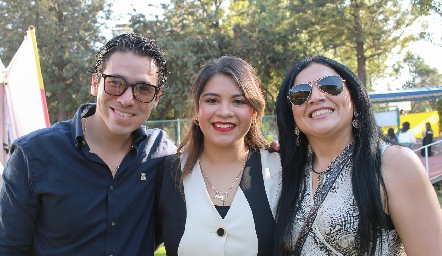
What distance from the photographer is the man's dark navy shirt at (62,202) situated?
239cm

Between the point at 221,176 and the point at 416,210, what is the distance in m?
1.23

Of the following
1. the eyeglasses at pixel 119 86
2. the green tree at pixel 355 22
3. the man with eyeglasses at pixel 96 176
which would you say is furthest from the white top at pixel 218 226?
the green tree at pixel 355 22

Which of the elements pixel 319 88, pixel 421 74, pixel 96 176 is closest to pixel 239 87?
pixel 319 88

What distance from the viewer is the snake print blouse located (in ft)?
7.36

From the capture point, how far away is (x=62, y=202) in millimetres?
2402

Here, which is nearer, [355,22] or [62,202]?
[62,202]

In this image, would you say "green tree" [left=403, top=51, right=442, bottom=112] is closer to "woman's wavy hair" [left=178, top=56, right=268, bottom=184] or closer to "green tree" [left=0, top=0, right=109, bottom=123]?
"green tree" [left=0, top=0, right=109, bottom=123]

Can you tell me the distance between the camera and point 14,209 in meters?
2.38

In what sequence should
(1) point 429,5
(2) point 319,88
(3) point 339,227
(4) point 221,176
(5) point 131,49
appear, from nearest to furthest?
(3) point 339,227 → (2) point 319,88 → (5) point 131,49 → (4) point 221,176 → (1) point 429,5

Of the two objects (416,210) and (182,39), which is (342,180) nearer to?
(416,210)

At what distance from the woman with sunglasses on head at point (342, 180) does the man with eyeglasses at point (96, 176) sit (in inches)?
34.3

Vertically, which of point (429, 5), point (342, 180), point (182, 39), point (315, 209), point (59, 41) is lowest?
point (315, 209)

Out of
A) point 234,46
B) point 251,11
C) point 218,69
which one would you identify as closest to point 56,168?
point 218,69

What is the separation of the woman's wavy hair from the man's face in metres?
0.43
